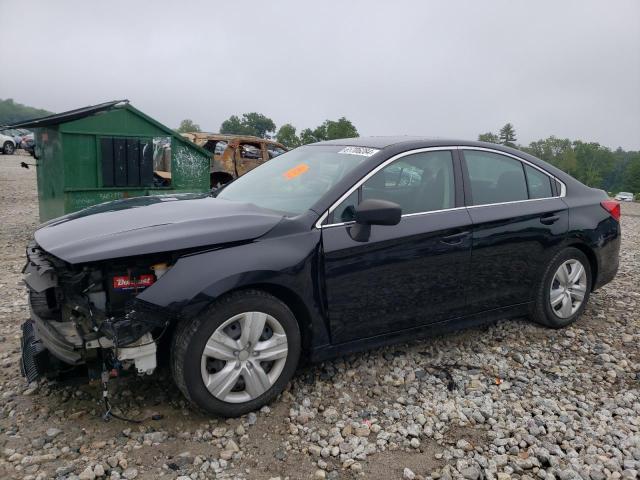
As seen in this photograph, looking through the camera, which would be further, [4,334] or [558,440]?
[4,334]

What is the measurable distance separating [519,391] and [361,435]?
120 centimetres

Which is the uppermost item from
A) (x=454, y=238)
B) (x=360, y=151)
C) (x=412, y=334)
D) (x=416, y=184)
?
(x=360, y=151)

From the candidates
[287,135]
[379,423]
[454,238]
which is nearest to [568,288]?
[454,238]

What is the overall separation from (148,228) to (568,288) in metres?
3.41

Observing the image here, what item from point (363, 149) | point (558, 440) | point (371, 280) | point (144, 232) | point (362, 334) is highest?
point (363, 149)

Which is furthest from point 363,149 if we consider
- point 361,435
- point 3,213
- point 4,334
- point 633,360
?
point 3,213

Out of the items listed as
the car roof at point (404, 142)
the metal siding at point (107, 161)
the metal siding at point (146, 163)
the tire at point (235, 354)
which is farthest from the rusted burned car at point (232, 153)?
the tire at point (235, 354)

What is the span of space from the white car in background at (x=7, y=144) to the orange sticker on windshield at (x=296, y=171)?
3219 cm

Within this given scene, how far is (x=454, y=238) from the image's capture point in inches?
138

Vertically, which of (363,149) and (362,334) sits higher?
(363,149)

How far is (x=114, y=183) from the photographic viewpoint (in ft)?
25.0

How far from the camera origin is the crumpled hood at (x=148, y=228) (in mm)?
2613

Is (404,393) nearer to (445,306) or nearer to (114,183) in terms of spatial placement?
(445,306)

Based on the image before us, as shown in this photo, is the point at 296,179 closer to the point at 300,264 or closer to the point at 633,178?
the point at 300,264
